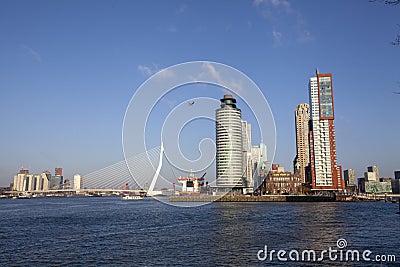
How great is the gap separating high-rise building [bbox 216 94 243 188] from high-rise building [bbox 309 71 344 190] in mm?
31992

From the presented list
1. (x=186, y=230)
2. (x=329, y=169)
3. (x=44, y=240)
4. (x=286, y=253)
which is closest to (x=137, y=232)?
(x=186, y=230)

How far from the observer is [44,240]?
31.5 metres

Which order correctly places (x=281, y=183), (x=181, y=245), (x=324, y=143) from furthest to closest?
1. (x=281, y=183)
2. (x=324, y=143)
3. (x=181, y=245)

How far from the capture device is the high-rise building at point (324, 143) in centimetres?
13875

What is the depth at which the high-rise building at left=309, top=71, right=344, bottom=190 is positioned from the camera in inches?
5463

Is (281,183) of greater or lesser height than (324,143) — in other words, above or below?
below

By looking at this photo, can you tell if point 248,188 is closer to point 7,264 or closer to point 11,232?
point 11,232

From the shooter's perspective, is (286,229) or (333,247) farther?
(286,229)

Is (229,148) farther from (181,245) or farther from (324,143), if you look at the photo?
(181,245)

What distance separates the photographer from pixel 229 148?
158 m

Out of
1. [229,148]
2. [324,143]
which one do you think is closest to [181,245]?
[324,143]

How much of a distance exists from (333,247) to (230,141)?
13152 centimetres

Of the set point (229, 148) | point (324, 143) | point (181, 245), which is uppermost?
point (324, 143)

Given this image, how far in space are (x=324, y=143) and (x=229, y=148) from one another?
40281 mm
